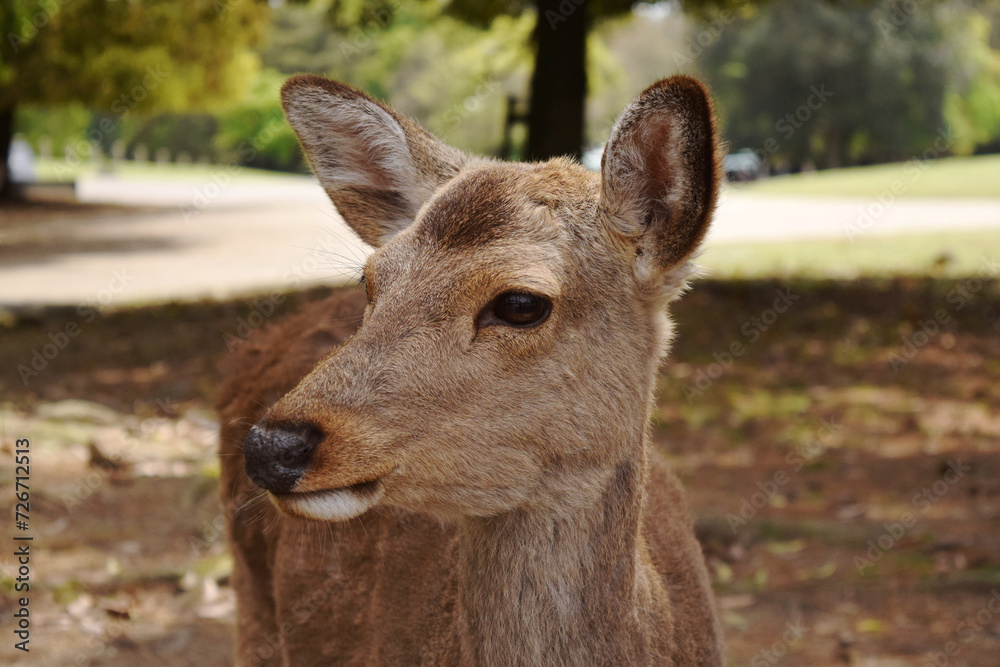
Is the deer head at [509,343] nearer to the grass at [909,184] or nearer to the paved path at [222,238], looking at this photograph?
the paved path at [222,238]

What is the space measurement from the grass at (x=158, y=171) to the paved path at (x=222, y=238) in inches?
674

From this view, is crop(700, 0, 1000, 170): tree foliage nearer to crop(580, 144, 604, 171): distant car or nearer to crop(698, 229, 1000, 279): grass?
crop(698, 229, 1000, 279): grass

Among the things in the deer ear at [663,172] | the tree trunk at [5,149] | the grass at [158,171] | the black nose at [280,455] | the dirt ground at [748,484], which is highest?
the deer ear at [663,172]

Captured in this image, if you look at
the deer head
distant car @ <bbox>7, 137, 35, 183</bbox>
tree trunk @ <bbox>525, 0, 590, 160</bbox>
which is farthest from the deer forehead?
distant car @ <bbox>7, 137, 35, 183</bbox>

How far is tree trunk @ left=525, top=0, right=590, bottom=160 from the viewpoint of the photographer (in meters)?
12.8

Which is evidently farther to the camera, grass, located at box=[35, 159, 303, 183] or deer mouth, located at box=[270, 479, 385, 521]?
grass, located at box=[35, 159, 303, 183]

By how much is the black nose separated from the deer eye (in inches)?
23.0

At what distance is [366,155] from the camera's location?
3.25 meters

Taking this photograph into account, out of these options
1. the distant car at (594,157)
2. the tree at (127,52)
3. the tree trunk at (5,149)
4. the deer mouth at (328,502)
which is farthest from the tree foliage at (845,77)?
the deer mouth at (328,502)

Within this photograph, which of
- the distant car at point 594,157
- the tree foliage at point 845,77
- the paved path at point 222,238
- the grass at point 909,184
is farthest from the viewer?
the tree foliage at point 845,77

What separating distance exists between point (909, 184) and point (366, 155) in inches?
1525

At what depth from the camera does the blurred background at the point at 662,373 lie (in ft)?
17.8

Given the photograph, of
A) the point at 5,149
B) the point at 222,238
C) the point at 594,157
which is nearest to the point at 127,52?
the point at 222,238

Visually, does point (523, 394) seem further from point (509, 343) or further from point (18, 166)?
point (18, 166)
